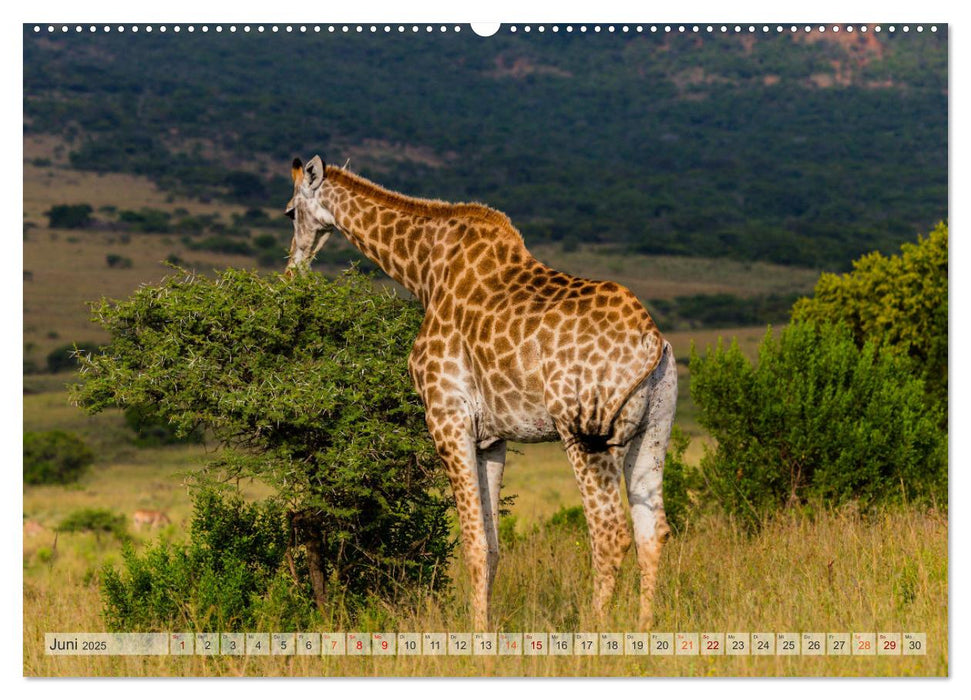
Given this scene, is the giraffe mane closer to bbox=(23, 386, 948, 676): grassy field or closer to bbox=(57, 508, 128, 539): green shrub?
bbox=(23, 386, 948, 676): grassy field

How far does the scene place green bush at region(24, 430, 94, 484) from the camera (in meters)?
29.0

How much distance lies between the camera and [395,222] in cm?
977

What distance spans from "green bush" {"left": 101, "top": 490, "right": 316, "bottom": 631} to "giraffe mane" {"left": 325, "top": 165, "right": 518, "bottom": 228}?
2.88 meters

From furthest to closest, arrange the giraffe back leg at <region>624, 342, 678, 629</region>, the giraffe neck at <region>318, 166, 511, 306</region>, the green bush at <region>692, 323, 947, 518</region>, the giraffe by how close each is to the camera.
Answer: the green bush at <region>692, 323, 947, 518</region>
the giraffe neck at <region>318, 166, 511, 306</region>
the giraffe back leg at <region>624, 342, 678, 629</region>
the giraffe

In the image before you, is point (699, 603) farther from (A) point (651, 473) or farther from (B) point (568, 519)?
(B) point (568, 519)

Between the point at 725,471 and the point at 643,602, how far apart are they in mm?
7506

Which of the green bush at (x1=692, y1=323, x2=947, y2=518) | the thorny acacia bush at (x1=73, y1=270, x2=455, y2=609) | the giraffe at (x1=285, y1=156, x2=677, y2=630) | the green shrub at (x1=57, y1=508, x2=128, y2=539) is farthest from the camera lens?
the green shrub at (x1=57, y1=508, x2=128, y2=539)

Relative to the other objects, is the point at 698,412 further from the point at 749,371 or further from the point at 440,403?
the point at 440,403

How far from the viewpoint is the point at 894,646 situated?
25.6 feet

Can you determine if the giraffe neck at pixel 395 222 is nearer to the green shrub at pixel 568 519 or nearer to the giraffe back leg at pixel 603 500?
the giraffe back leg at pixel 603 500

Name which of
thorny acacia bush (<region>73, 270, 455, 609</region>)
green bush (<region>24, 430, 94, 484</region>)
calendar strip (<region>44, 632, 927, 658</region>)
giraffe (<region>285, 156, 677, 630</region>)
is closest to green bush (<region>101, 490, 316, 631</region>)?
thorny acacia bush (<region>73, 270, 455, 609</region>)

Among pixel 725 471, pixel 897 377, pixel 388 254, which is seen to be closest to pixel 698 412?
pixel 725 471

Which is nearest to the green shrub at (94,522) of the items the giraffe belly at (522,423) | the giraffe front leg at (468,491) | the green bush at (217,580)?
the green bush at (217,580)

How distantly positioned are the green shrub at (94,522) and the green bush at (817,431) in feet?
42.9
